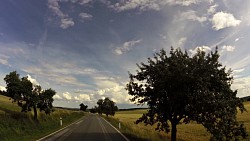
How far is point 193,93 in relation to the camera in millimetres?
15922

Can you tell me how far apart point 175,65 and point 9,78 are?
81.3 feet

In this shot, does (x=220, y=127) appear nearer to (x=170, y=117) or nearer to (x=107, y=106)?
(x=170, y=117)

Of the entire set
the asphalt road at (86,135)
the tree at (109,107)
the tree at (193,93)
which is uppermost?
the tree at (109,107)

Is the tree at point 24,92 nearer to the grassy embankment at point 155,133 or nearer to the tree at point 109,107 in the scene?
the grassy embankment at point 155,133

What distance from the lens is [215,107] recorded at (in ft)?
50.7

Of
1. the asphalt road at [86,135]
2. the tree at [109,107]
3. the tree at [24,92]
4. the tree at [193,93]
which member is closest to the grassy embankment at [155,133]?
the asphalt road at [86,135]

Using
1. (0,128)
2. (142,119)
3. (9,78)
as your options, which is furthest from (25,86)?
(142,119)

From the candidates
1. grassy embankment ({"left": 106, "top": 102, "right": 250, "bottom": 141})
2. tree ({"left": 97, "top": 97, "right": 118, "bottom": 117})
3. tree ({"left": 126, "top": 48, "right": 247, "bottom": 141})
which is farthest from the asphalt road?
tree ({"left": 97, "top": 97, "right": 118, "bottom": 117})

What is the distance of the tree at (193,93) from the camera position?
15.8 meters

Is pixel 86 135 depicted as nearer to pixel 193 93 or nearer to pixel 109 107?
pixel 193 93

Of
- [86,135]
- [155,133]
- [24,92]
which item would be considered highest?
[24,92]

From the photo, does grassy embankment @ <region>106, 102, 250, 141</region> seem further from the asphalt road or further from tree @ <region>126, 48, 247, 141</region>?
tree @ <region>126, 48, 247, 141</region>

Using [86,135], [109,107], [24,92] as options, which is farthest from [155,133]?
[109,107]

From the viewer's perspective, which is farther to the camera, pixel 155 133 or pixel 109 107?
pixel 109 107
